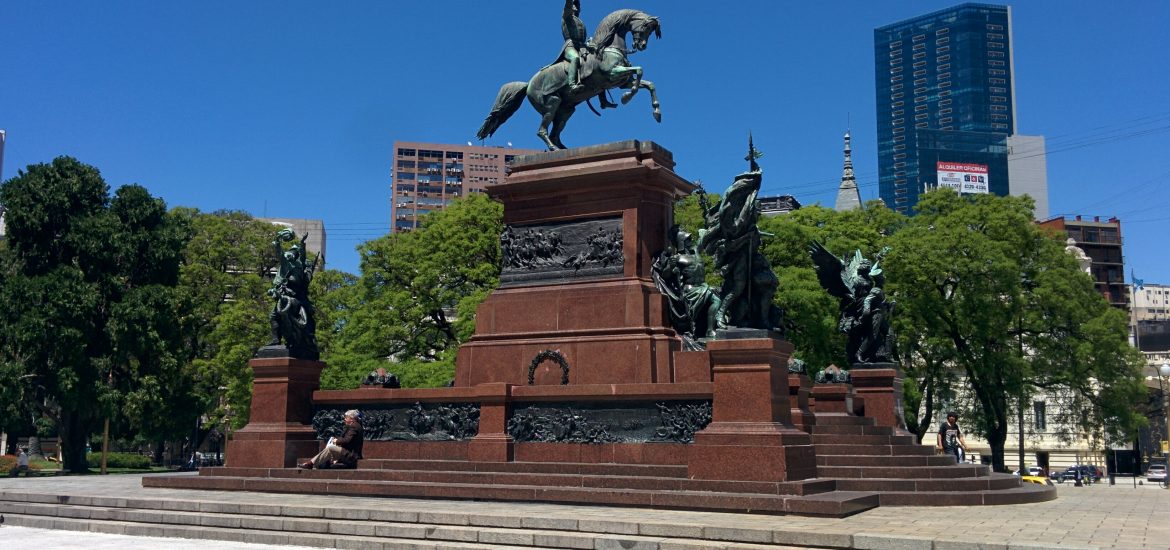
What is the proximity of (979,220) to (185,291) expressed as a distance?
100ft

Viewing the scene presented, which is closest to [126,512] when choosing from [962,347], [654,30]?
[654,30]

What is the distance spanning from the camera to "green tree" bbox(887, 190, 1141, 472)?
36.1 m

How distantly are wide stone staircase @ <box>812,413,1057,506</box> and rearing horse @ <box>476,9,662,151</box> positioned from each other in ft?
21.3

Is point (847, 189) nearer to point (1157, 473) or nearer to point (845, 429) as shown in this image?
point (1157, 473)

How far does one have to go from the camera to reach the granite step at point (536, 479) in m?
12.7

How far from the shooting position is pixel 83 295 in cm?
3400

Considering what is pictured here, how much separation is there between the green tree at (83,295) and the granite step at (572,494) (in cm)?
1938

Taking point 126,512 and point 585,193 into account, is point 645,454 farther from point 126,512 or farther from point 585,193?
point 126,512

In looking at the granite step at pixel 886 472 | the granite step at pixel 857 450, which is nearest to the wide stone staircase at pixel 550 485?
the granite step at pixel 886 472

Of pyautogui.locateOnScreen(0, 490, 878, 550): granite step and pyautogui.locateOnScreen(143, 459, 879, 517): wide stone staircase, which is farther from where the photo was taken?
pyautogui.locateOnScreen(143, 459, 879, 517): wide stone staircase

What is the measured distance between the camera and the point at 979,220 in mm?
38500

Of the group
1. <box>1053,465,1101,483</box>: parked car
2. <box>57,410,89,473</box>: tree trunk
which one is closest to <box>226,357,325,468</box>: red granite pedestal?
<box>57,410,89,473</box>: tree trunk

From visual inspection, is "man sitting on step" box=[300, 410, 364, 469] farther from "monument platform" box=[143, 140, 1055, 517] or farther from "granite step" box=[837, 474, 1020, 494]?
"granite step" box=[837, 474, 1020, 494]

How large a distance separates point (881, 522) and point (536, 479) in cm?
505
